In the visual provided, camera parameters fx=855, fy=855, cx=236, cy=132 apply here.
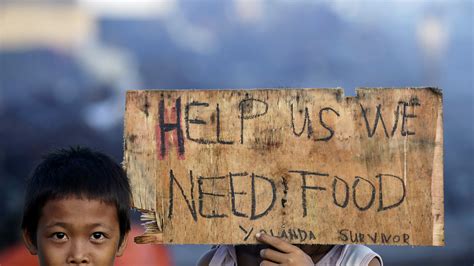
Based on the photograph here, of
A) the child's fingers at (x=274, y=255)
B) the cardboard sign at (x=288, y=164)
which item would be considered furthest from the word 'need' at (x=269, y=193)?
the child's fingers at (x=274, y=255)

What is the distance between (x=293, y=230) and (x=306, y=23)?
4001 millimetres

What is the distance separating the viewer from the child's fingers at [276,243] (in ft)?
8.78

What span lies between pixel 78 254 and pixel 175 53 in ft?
13.7

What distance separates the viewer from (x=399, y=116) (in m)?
2.72

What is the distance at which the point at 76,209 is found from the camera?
8.44 ft

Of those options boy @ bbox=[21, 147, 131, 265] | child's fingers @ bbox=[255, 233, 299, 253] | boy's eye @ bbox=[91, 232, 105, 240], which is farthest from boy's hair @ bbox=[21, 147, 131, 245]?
child's fingers @ bbox=[255, 233, 299, 253]

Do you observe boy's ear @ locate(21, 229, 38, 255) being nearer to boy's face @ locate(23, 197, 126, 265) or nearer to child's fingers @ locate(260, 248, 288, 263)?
boy's face @ locate(23, 197, 126, 265)

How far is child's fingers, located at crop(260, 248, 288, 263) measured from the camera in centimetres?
266

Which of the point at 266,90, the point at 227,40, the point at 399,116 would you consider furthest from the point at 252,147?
the point at 227,40

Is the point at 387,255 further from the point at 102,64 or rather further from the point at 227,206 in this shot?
the point at 227,206

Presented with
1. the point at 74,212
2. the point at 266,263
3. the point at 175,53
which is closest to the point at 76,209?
the point at 74,212

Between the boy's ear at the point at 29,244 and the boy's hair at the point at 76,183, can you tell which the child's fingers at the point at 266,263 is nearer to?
the boy's hair at the point at 76,183

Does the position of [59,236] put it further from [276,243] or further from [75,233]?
[276,243]

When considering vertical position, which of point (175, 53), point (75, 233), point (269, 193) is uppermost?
point (175, 53)
